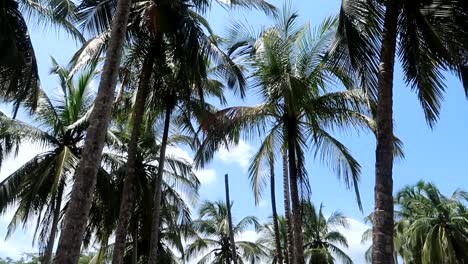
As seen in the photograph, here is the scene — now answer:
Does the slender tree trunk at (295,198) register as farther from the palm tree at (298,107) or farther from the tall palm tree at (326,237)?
the tall palm tree at (326,237)

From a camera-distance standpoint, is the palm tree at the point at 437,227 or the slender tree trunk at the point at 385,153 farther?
the palm tree at the point at 437,227

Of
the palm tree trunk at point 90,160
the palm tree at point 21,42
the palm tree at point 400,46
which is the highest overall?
the palm tree at point 21,42

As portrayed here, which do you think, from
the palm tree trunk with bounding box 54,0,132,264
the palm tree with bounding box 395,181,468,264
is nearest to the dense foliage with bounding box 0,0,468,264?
the palm tree trunk with bounding box 54,0,132,264

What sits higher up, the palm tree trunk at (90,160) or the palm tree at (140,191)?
the palm tree at (140,191)

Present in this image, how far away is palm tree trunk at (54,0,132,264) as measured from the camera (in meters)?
6.57

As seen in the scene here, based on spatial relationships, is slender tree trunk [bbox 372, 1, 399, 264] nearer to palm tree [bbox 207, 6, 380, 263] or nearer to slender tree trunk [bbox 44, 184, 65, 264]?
palm tree [bbox 207, 6, 380, 263]

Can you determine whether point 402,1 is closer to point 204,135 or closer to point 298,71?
point 298,71

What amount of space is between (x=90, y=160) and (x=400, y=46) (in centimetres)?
636

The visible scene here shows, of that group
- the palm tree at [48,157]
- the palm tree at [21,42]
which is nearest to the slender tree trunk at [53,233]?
Result: the palm tree at [48,157]

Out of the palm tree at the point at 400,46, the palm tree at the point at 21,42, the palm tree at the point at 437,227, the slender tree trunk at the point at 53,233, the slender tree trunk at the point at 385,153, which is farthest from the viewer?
the palm tree at the point at 437,227

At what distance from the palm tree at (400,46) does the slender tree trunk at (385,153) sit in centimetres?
2

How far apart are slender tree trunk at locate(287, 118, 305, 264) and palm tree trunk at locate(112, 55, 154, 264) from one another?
4031 mm

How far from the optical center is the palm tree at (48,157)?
1645 cm

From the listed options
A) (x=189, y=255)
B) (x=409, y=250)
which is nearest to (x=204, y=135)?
(x=189, y=255)
